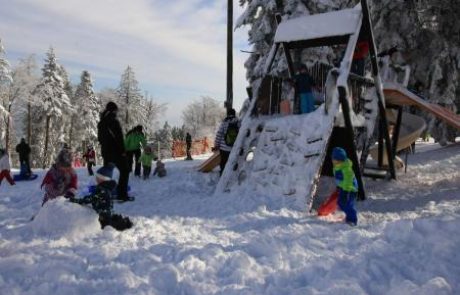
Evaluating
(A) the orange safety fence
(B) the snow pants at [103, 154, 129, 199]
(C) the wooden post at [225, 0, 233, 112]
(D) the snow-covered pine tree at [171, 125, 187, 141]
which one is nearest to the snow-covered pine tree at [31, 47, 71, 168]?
(A) the orange safety fence

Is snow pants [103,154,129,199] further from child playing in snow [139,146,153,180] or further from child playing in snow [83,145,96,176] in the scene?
child playing in snow [83,145,96,176]

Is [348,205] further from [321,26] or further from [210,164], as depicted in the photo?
[210,164]

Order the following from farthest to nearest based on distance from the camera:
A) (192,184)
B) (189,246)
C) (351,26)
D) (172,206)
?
1. (192,184)
2. (351,26)
3. (172,206)
4. (189,246)

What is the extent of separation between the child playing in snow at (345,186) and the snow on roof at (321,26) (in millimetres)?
3408

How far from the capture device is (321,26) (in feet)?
32.3

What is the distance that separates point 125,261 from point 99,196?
201 centimetres

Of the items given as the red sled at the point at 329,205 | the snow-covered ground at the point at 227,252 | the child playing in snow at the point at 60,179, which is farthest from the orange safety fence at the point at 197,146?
the red sled at the point at 329,205

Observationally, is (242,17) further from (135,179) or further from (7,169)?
(7,169)

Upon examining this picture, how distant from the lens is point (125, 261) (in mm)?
4863

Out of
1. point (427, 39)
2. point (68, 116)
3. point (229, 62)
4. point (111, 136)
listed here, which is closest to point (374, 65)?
point (111, 136)

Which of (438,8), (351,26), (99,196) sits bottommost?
(99,196)

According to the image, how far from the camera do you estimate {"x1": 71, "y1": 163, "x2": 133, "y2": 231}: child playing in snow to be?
6473 mm

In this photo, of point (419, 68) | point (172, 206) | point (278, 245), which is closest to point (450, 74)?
point (419, 68)

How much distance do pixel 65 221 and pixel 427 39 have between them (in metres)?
17.4
